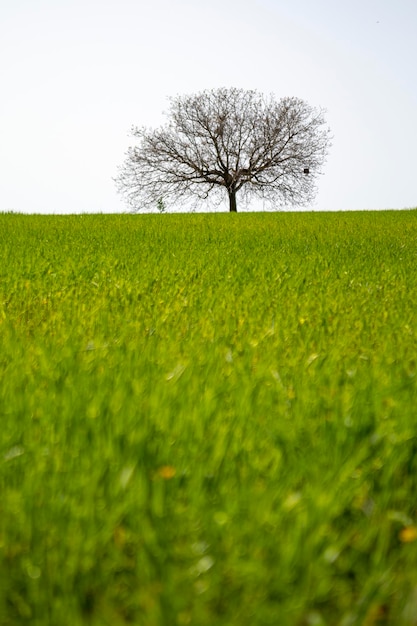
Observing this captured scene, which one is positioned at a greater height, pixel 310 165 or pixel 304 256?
pixel 310 165

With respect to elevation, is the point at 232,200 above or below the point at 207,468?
above

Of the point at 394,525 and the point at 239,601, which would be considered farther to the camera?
the point at 394,525

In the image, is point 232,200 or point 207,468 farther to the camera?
point 232,200

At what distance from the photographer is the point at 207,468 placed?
200cm

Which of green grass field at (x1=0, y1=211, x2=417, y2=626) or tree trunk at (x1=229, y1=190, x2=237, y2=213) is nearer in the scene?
green grass field at (x1=0, y1=211, x2=417, y2=626)

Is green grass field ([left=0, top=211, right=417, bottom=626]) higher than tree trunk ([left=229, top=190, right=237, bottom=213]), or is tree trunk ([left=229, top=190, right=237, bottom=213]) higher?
tree trunk ([left=229, top=190, right=237, bottom=213])

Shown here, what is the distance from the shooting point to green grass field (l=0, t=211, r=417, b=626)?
4.94ft

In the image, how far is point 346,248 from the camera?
9547 mm

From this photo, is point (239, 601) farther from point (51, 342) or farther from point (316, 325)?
point (316, 325)

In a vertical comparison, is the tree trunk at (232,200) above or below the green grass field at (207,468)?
above

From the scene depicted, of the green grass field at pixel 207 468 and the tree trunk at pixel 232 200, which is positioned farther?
the tree trunk at pixel 232 200

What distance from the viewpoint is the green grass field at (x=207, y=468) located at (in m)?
1.50

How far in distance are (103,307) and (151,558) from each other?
3251mm

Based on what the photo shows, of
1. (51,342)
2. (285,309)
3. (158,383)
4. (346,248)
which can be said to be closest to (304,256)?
(346,248)
